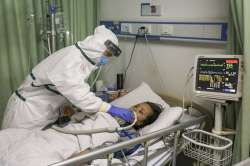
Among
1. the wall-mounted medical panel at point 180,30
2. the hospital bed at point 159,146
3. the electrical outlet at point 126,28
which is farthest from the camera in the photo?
the electrical outlet at point 126,28

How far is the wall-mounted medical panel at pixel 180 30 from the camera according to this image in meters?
2.14

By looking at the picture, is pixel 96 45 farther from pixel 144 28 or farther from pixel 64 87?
pixel 144 28

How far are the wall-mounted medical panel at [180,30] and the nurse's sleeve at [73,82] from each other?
0.91m

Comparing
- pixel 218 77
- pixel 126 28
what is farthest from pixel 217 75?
pixel 126 28

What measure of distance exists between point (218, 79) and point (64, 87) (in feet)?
3.19

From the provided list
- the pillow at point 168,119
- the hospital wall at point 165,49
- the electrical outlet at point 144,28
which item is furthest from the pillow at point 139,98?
the electrical outlet at point 144,28

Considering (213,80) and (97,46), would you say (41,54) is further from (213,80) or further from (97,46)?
(213,80)

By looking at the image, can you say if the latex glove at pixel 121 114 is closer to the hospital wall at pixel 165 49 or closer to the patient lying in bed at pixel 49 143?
the patient lying in bed at pixel 49 143

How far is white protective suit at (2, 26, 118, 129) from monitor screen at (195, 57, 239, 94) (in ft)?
2.02

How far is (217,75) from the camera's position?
1.78m

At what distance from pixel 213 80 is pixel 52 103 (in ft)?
3.68

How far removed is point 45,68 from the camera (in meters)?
1.98

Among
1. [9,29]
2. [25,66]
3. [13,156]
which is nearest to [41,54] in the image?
[25,66]

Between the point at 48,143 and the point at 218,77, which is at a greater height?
the point at 218,77
